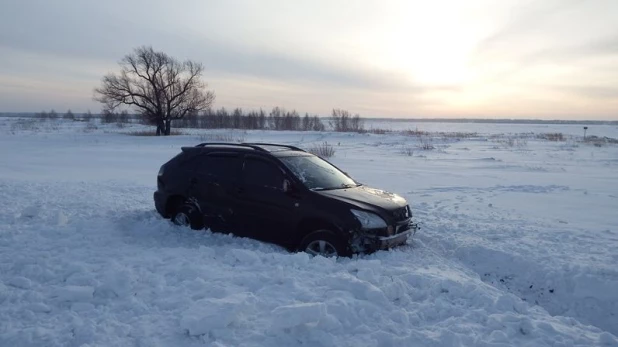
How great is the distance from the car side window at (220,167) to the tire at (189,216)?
0.63 metres

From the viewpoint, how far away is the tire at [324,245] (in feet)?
18.9

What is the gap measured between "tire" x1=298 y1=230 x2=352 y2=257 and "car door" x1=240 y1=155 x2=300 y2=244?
313mm

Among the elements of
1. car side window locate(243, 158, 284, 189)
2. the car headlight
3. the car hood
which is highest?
car side window locate(243, 158, 284, 189)

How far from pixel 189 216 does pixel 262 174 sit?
5.43 feet

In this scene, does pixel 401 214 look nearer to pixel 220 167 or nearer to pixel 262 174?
pixel 262 174

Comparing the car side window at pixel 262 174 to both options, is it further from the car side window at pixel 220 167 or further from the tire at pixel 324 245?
the tire at pixel 324 245

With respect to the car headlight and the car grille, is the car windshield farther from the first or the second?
the car grille

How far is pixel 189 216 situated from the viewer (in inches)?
290

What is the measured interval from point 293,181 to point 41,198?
20.9 ft

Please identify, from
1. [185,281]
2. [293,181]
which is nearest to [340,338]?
[185,281]

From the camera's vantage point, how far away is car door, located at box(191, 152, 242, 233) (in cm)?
687

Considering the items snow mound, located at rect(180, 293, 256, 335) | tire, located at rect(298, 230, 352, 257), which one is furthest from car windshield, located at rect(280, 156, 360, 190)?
snow mound, located at rect(180, 293, 256, 335)

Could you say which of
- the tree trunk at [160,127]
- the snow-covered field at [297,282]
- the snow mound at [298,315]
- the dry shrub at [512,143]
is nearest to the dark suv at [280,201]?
the snow-covered field at [297,282]

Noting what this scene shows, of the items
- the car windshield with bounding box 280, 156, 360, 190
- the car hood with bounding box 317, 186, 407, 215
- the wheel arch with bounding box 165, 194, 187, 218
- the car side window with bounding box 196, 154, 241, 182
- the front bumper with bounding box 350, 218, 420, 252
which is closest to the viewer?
the front bumper with bounding box 350, 218, 420, 252
